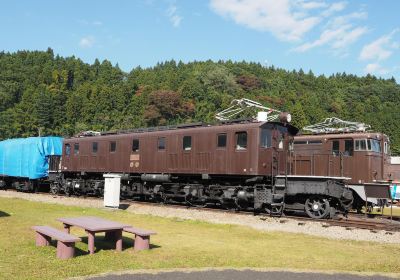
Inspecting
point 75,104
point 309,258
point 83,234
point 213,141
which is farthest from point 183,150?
point 75,104

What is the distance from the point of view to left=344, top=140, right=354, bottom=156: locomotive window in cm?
2054

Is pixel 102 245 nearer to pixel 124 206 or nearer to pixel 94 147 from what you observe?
pixel 124 206

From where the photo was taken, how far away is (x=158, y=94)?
9875 cm

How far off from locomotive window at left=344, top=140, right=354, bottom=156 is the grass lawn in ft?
28.6

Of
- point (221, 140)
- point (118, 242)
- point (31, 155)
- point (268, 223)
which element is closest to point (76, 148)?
point (31, 155)

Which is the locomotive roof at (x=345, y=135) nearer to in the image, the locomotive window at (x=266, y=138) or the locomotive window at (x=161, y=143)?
the locomotive window at (x=266, y=138)

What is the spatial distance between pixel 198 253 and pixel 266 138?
923 centimetres

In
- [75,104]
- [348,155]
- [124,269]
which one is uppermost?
[75,104]

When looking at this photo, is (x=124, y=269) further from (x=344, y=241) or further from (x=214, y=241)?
(x=344, y=241)

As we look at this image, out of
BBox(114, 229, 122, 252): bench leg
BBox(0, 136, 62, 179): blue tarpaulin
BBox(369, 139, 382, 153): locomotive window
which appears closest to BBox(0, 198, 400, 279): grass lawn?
BBox(114, 229, 122, 252): bench leg

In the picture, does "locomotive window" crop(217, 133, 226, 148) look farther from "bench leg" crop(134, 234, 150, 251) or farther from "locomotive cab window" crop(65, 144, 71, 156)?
"locomotive cab window" crop(65, 144, 71, 156)

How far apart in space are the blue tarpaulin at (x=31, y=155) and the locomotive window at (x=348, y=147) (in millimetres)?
20490

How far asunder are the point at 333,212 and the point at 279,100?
287 ft

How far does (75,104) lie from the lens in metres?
98.9
